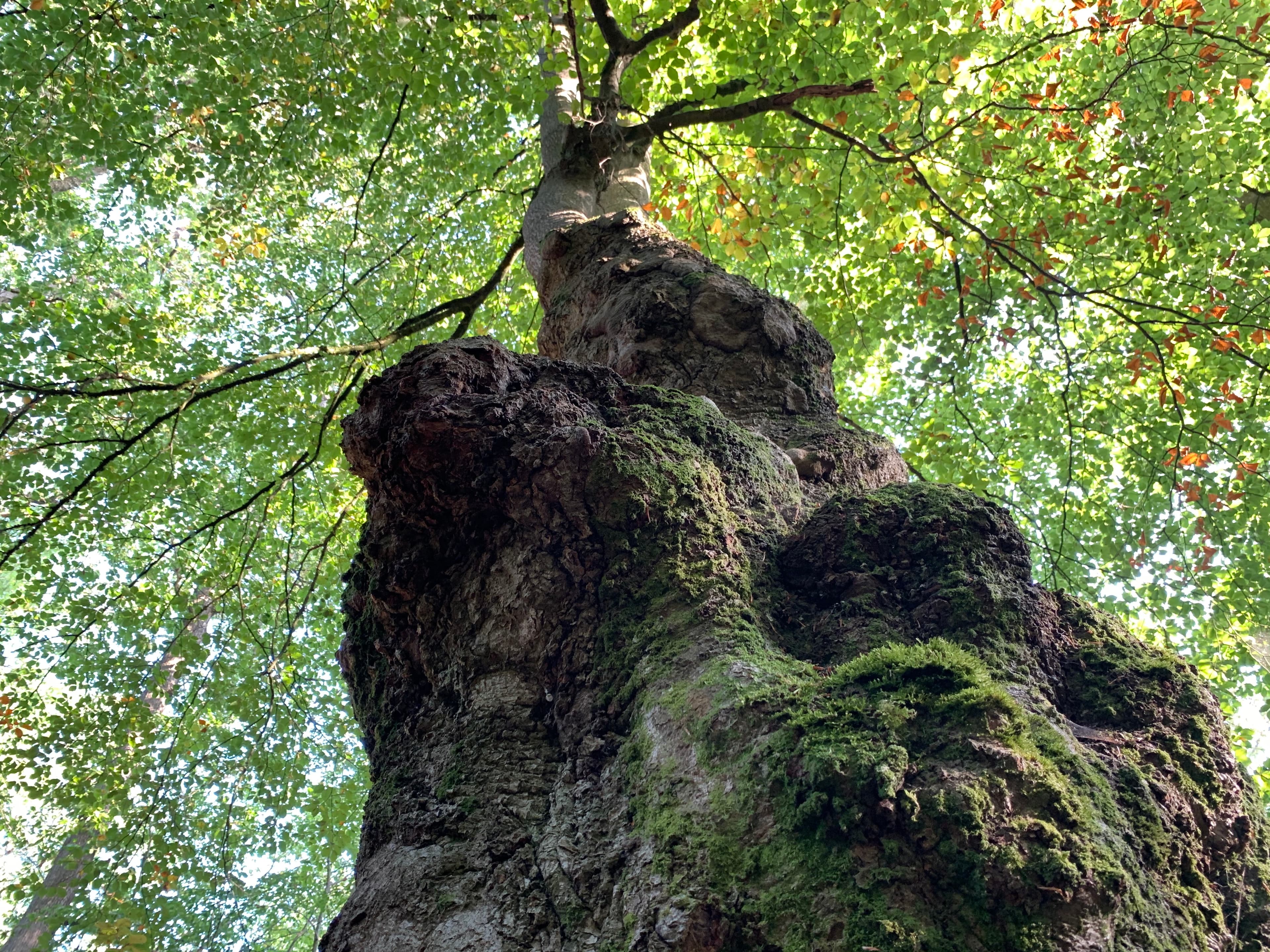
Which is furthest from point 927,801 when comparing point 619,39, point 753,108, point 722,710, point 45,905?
point 45,905

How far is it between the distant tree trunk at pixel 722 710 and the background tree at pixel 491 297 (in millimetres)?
2303

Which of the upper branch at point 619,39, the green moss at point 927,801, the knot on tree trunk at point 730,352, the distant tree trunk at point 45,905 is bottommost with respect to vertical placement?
the green moss at point 927,801

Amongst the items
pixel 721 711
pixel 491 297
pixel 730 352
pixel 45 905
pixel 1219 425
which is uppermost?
pixel 491 297

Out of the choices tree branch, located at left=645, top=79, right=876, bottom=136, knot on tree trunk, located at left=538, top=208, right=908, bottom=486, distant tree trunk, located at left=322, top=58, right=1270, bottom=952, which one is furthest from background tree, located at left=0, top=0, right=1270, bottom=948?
distant tree trunk, located at left=322, top=58, right=1270, bottom=952

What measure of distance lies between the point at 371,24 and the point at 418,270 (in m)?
2.11

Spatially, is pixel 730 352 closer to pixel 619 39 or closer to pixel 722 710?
pixel 722 710

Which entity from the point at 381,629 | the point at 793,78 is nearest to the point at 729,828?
the point at 381,629

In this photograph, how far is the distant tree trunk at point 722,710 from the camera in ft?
4.21

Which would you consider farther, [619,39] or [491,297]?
[491,297]

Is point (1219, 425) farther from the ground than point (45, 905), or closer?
farther from the ground

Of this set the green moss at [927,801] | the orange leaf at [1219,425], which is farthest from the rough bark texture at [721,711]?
the orange leaf at [1219,425]

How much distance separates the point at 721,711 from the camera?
160 cm

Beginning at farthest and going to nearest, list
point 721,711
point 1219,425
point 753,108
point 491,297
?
1. point 491,297
2. point 1219,425
3. point 753,108
4. point 721,711

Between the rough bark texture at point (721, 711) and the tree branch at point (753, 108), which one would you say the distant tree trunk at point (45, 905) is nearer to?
the rough bark texture at point (721, 711)
